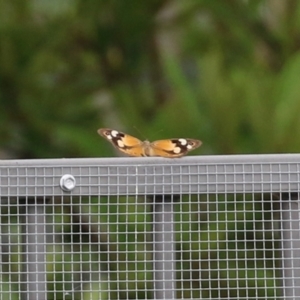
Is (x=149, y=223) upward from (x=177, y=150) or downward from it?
downward

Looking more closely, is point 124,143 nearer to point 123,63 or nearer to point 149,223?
point 149,223

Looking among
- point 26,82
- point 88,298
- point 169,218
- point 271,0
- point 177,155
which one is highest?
point 271,0

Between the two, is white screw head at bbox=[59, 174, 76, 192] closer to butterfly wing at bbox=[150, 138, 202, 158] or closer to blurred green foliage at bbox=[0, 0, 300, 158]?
butterfly wing at bbox=[150, 138, 202, 158]

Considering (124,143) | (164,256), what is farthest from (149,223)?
(124,143)

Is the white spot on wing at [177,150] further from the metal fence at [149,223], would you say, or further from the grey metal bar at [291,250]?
the grey metal bar at [291,250]

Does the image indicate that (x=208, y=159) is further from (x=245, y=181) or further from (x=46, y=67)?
(x=46, y=67)

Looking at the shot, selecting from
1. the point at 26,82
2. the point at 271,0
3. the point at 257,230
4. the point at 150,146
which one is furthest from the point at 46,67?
the point at 257,230

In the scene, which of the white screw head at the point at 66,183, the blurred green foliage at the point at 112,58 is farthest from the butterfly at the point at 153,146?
the blurred green foliage at the point at 112,58
